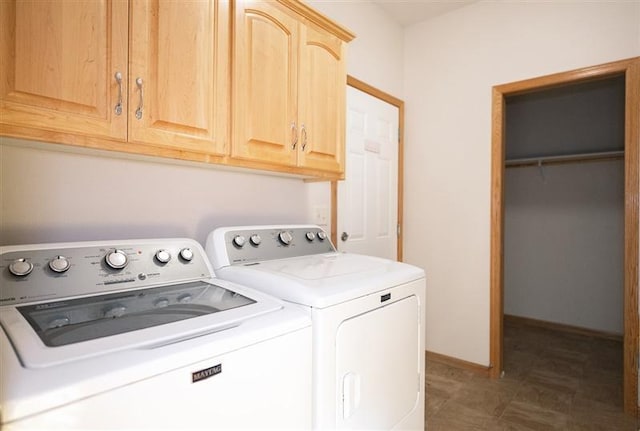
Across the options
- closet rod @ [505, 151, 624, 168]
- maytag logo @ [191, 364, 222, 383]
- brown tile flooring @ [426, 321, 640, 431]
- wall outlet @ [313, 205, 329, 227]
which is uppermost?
closet rod @ [505, 151, 624, 168]

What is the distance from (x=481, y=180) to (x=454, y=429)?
172 centimetres

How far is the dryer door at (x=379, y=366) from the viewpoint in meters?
1.19

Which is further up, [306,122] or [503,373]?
[306,122]

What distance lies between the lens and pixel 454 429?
202 centimetres

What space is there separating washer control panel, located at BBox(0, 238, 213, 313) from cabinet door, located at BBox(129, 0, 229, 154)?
1.25ft

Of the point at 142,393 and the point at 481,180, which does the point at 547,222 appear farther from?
the point at 142,393

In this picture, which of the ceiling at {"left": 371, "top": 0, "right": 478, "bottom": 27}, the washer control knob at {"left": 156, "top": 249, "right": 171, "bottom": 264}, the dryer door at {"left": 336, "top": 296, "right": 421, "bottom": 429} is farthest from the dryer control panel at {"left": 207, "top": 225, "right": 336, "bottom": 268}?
the ceiling at {"left": 371, "top": 0, "right": 478, "bottom": 27}

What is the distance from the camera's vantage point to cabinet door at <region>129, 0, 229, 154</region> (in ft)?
3.70

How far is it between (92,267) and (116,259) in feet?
0.23

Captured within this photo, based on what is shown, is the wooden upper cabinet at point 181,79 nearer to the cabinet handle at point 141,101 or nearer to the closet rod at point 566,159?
the cabinet handle at point 141,101

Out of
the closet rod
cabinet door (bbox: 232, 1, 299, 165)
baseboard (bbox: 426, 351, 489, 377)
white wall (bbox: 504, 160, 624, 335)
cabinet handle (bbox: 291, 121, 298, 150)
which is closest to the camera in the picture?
cabinet door (bbox: 232, 1, 299, 165)

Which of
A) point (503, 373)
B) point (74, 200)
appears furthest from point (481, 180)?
point (74, 200)

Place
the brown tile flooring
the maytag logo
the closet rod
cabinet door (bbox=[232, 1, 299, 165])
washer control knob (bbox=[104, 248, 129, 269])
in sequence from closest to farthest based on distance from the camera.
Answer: the maytag logo < washer control knob (bbox=[104, 248, 129, 269]) < cabinet door (bbox=[232, 1, 299, 165]) < the brown tile flooring < the closet rod

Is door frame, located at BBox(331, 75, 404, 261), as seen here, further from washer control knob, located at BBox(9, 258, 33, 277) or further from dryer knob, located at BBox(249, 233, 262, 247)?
washer control knob, located at BBox(9, 258, 33, 277)
